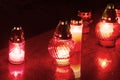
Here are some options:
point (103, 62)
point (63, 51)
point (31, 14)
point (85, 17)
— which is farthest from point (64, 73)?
point (31, 14)

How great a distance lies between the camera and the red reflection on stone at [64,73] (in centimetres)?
112

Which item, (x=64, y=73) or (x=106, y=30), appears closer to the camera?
(x=64, y=73)

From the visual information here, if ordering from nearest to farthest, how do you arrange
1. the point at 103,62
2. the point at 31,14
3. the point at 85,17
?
the point at 103,62, the point at 85,17, the point at 31,14

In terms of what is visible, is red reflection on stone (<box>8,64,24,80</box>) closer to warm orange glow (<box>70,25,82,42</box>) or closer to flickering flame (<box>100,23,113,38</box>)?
warm orange glow (<box>70,25,82,42</box>)

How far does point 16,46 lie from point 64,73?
222 mm

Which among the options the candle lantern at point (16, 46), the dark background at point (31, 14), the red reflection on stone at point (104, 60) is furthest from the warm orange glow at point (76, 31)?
the dark background at point (31, 14)

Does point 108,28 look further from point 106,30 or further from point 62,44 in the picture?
point 62,44

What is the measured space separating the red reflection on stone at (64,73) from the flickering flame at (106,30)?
324 mm

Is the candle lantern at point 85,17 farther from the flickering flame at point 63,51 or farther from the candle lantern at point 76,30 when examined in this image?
the flickering flame at point 63,51

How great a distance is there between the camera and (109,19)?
1419 millimetres

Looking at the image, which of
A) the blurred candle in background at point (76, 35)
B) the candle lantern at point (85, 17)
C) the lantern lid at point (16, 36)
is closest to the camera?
Answer: the lantern lid at point (16, 36)

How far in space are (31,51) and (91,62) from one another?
0.27 metres

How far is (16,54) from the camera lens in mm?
1219

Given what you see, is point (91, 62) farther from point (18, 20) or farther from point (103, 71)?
point (18, 20)
